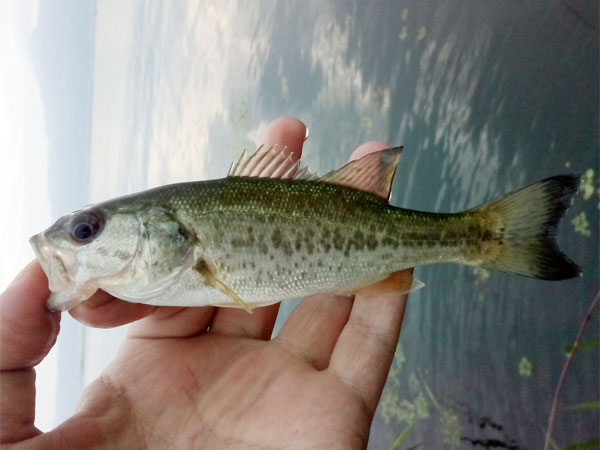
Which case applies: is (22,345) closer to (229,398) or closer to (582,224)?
(229,398)

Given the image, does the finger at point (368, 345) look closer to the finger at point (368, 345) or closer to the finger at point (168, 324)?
the finger at point (368, 345)

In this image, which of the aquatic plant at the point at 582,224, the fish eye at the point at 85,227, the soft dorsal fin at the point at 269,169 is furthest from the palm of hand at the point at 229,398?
the aquatic plant at the point at 582,224

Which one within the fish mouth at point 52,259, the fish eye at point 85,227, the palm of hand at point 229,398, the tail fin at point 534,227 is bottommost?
the palm of hand at point 229,398

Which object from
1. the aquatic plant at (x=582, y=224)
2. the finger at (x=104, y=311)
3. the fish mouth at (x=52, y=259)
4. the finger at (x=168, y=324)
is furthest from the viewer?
the aquatic plant at (x=582, y=224)

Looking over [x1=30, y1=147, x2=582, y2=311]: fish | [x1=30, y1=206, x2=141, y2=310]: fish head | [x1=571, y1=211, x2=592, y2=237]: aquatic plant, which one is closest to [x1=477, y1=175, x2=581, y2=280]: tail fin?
[x1=30, y1=147, x2=582, y2=311]: fish

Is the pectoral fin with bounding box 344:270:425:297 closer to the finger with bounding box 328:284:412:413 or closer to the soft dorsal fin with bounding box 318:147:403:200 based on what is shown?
the finger with bounding box 328:284:412:413

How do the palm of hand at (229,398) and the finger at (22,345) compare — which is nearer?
the finger at (22,345)

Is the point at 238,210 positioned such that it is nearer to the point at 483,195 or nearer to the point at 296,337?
the point at 296,337

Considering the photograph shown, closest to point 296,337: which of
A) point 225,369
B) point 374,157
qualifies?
point 225,369
